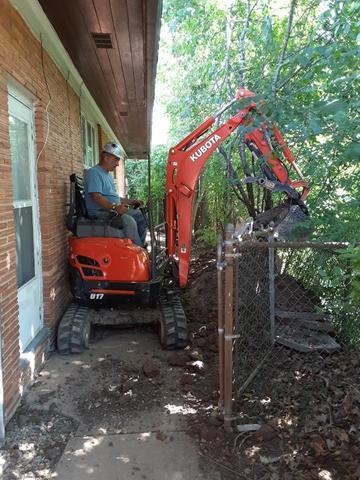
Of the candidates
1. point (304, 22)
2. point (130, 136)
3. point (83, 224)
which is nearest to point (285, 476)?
point (83, 224)

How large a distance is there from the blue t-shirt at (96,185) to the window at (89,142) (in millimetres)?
2455

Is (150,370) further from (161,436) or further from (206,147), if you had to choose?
(206,147)

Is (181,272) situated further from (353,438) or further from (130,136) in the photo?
(130,136)

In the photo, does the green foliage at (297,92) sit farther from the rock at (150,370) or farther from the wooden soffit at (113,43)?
the rock at (150,370)

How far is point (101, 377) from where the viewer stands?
427 centimetres

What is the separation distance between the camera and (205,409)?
3619 millimetres

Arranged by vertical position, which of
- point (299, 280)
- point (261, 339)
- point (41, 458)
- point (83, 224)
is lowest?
point (41, 458)

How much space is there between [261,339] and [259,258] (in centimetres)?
105

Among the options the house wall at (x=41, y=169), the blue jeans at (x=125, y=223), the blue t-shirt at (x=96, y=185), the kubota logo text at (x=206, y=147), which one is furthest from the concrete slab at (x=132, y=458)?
the kubota logo text at (x=206, y=147)

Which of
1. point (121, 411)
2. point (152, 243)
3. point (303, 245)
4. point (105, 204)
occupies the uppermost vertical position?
point (105, 204)

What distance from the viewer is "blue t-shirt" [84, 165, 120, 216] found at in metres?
5.38

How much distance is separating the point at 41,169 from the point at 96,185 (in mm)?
859

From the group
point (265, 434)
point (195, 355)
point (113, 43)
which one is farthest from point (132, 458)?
point (113, 43)

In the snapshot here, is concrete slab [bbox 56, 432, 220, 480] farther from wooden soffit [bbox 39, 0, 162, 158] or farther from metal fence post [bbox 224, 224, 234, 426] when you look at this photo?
wooden soffit [bbox 39, 0, 162, 158]
